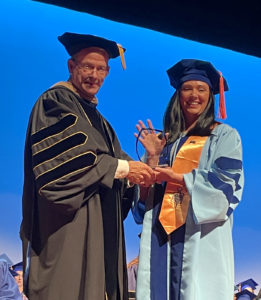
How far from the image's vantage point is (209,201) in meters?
2.79

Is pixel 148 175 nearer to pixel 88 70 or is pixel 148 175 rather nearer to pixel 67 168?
pixel 67 168

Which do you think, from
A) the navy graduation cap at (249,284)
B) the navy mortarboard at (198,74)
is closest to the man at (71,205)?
the navy mortarboard at (198,74)

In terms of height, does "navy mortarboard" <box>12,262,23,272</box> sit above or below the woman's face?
below

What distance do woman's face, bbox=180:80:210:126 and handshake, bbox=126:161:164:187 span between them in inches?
21.4

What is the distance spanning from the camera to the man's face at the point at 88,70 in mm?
3006

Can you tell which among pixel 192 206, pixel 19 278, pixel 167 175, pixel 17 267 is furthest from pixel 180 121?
pixel 19 278

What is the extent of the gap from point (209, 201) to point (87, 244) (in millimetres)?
715

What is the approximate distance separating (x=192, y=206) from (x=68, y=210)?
0.70 metres

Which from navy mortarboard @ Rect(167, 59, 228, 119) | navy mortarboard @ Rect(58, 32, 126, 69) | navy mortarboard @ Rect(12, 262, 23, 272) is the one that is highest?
navy mortarboard @ Rect(58, 32, 126, 69)

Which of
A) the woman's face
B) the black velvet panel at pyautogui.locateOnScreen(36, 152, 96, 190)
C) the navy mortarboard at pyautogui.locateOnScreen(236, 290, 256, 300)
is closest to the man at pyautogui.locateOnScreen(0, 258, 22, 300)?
the black velvet panel at pyautogui.locateOnScreen(36, 152, 96, 190)

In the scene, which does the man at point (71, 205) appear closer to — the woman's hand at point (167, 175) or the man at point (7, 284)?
the woman's hand at point (167, 175)

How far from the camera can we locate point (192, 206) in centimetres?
281

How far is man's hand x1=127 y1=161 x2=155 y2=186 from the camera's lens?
2824 millimetres

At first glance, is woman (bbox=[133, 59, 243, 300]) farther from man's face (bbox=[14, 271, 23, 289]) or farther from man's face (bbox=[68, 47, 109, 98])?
Result: man's face (bbox=[14, 271, 23, 289])
